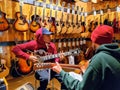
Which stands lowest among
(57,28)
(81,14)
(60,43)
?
(60,43)

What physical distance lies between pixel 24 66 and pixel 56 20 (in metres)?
1.90

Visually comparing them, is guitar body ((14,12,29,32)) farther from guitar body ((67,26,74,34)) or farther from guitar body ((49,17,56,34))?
guitar body ((67,26,74,34))

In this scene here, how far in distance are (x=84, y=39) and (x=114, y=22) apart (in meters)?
1.53

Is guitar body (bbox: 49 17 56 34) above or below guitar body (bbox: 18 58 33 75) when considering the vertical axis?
above

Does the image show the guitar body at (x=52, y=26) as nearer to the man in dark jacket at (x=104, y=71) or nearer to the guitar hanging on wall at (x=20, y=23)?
the guitar hanging on wall at (x=20, y=23)

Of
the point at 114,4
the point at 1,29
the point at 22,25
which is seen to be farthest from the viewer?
the point at 114,4

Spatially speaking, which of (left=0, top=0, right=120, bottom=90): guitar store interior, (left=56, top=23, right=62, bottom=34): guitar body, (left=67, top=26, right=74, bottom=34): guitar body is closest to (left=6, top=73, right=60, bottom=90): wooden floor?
Result: (left=0, top=0, right=120, bottom=90): guitar store interior

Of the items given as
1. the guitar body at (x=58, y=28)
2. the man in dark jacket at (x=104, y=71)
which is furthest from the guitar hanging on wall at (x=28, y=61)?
the man in dark jacket at (x=104, y=71)

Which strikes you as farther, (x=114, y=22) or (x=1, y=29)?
(x=114, y=22)

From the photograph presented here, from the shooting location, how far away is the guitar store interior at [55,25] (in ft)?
14.7

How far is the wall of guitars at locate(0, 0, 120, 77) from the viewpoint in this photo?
4.54m

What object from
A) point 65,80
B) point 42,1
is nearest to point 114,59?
point 65,80

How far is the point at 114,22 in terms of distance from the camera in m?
5.90

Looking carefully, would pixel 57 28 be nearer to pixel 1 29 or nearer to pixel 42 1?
pixel 42 1
